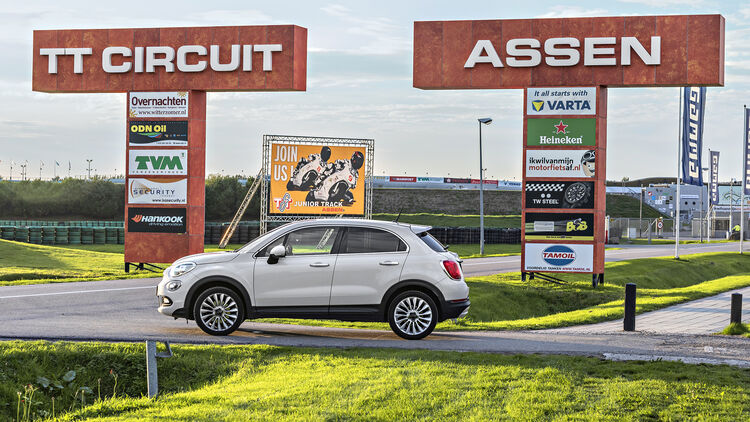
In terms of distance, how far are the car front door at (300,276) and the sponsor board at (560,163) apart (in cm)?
1254

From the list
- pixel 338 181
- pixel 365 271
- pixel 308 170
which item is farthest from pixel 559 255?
pixel 308 170

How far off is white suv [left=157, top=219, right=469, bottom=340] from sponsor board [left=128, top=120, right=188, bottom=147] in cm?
1262

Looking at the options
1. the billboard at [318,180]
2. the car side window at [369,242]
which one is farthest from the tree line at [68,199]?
the car side window at [369,242]

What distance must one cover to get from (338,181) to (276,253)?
81.6 ft

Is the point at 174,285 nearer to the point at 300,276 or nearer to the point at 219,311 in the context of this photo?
the point at 219,311

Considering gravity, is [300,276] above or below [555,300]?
above

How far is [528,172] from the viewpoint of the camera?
76.1 ft

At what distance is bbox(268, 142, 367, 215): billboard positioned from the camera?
3600cm

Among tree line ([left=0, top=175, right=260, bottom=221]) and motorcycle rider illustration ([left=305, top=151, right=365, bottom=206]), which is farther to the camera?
tree line ([left=0, top=175, right=260, bottom=221])

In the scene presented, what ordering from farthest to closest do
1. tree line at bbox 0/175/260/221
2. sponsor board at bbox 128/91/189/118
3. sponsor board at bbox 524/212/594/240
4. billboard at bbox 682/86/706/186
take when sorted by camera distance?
Result: tree line at bbox 0/175/260/221, billboard at bbox 682/86/706/186, sponsor board at bbox 128/91/189/118, sponsor board at bbox 524/212/594/240

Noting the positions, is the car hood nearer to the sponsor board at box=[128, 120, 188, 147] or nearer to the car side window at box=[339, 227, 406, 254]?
the car side window at box=[339, 227, 406, 254]

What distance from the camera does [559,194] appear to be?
2311 cm

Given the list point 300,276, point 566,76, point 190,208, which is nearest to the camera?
point 300,276

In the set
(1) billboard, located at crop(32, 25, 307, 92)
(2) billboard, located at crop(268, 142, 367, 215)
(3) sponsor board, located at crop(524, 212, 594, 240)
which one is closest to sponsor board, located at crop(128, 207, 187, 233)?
(1) billboard, located at crop(32, 25, 307, 92)
